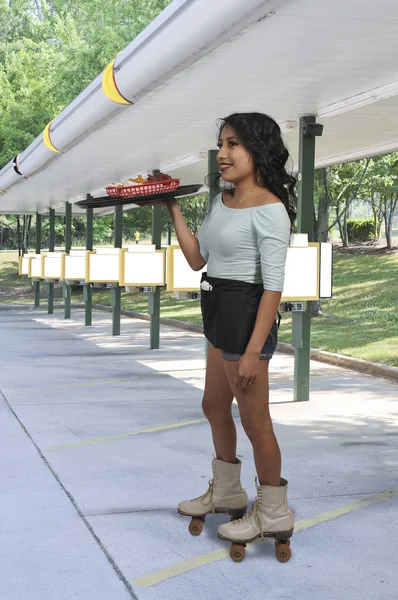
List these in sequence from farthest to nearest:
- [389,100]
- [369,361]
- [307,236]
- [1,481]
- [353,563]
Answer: [369,361]
[307,236]
[389,100]
[1,481]
[353,563]

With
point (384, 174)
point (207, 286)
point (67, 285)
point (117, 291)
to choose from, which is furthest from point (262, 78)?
point (384, 174)

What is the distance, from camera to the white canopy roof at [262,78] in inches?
252

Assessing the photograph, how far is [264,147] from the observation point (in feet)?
15.9

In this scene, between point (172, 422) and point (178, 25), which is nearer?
point (178, 25)

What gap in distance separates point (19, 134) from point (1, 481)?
107 ft

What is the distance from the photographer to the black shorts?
4.76 m

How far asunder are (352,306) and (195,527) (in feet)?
65.3

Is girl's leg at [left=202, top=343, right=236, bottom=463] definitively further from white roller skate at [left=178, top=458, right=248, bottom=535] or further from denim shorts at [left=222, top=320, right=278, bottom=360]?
denim shorts at [left=222, top=320, right=278, bottom=360]

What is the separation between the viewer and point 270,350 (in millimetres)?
4824

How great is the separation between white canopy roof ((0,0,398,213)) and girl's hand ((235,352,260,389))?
234cm

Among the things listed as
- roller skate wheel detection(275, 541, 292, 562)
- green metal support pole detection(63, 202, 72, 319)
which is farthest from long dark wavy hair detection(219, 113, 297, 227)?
green metal support pole detection(63, 202, 72, 319)

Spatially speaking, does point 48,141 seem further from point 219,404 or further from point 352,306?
point 352,306

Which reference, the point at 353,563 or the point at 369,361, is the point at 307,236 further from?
the point at 353,563

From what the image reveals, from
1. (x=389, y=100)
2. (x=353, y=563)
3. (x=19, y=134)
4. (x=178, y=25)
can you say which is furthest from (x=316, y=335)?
(x=19, y=134)
